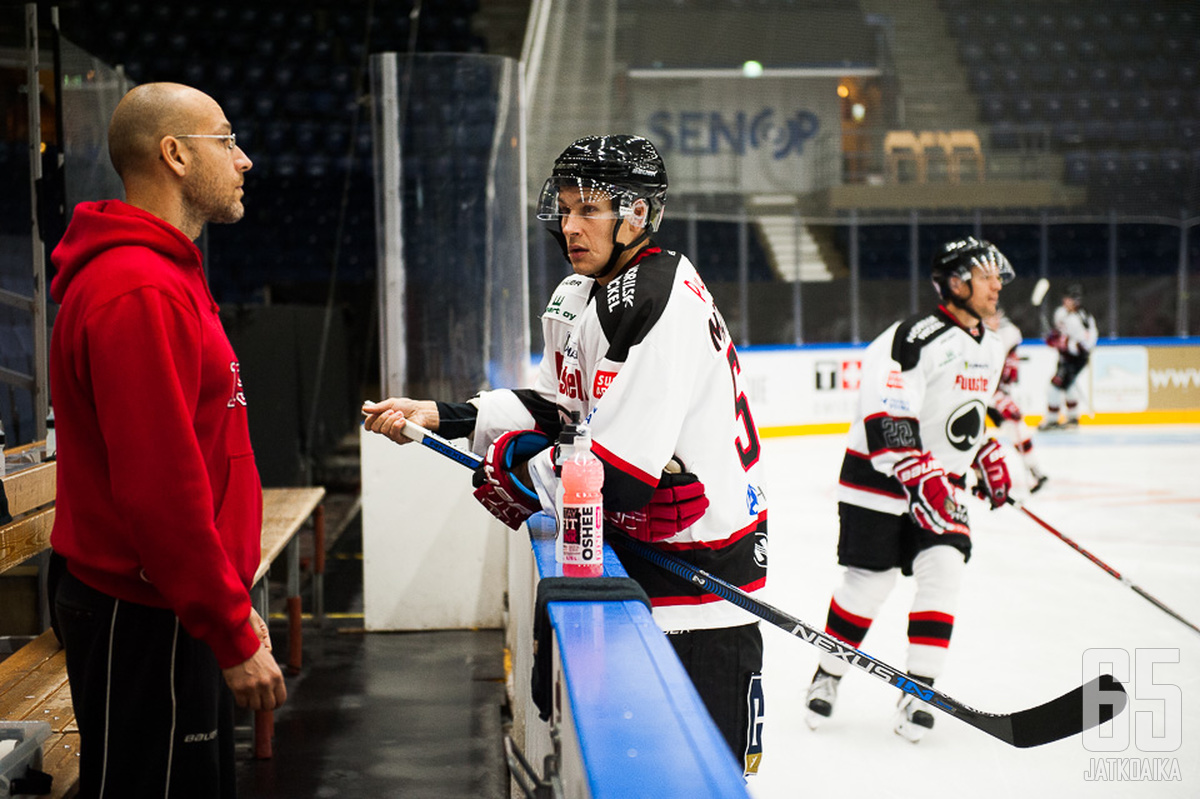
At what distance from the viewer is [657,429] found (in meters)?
1.52

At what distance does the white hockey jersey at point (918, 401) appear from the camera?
289 centimetres

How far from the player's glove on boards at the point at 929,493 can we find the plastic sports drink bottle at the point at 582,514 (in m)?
1.51

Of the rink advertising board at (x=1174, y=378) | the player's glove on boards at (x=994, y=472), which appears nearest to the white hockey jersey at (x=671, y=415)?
the player's glove on boards at (x=994, y=472)

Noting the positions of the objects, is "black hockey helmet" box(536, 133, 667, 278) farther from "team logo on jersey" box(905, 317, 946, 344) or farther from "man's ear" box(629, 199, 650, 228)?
"team logo on jersey" box(905, 317, 946, 344)

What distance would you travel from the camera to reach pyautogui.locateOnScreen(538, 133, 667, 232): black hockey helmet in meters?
1.71

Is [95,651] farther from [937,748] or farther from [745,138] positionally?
[745,138]

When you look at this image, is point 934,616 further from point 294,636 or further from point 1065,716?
point 294,636

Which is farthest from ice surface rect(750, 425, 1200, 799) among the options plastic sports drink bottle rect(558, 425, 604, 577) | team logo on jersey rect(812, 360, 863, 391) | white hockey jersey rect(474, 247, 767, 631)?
team logo on jersey rect(812, 360, 863, 391)

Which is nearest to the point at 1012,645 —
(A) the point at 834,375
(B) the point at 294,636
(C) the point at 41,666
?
(B) the point at 294,636

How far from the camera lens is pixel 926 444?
3.06 m

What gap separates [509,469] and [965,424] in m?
1.78

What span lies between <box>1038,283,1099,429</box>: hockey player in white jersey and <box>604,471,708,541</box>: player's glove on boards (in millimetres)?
9056

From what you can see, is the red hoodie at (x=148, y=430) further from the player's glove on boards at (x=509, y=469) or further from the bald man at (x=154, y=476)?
the player's glove on boards at (x=509, y=469)

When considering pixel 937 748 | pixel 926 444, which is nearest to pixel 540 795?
pixel 937 748
